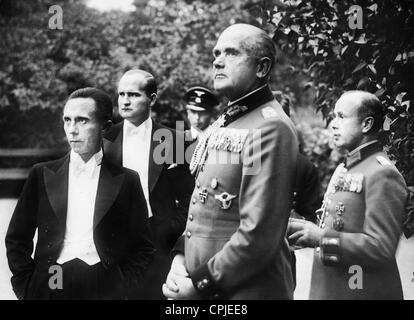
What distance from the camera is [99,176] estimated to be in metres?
3.10

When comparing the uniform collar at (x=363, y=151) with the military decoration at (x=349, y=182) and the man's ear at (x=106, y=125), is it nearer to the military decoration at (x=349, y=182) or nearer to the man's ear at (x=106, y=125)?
the military decoration at (x=349, y=182)

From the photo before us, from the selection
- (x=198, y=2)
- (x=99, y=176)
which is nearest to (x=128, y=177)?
(x=99, y=176)

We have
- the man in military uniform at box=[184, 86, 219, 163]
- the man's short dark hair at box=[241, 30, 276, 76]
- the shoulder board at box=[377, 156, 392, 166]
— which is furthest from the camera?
the man in military uniform at box=[184, 86, 219, 163]

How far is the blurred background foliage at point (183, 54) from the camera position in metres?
3.76

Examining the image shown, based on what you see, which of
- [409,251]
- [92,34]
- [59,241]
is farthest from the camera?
[92,34]

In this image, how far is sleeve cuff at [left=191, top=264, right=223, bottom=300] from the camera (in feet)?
7.91

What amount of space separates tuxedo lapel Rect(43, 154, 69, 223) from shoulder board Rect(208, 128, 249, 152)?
2.75ft

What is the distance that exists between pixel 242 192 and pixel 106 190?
37.1 inches

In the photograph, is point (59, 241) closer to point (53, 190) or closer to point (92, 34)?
point (53, 190)

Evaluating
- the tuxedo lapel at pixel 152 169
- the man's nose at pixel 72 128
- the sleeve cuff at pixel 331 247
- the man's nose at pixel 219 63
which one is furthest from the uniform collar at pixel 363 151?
the man's nose at pixel 72 128

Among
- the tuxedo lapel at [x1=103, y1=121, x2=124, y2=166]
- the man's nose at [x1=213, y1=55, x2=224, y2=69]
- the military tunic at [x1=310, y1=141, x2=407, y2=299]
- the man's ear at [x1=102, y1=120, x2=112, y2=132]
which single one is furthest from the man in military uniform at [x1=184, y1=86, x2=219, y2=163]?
the man's nose at [x1=213, y1=55, x2=224, y2=69]

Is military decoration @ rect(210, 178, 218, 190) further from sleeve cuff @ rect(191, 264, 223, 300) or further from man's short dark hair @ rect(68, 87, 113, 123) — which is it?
man's short dark hair @ rect(68, 87, 113, 123)
